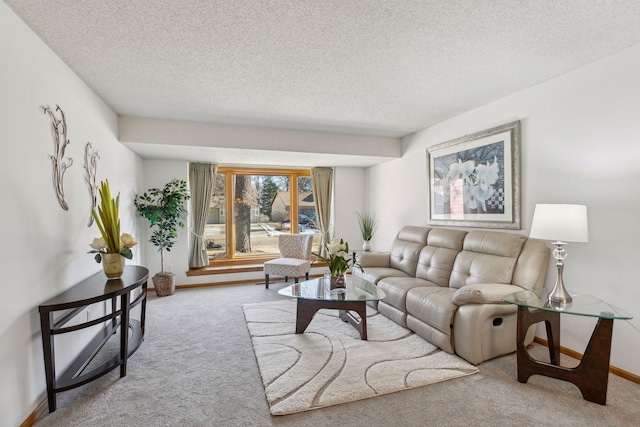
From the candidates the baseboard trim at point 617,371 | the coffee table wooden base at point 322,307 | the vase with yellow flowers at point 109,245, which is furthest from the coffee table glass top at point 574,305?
the vase with yellow flowers at point 109,245

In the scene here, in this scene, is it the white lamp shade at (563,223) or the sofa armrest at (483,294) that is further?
the sofa armrest at (483,294)

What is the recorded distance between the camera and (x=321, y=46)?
228cm

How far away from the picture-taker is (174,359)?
2.68 metres

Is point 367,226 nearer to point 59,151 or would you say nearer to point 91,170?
point 91,170

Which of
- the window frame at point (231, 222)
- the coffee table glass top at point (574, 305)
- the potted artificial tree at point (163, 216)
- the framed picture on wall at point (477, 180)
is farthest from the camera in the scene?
the window frame at point (231, 222)

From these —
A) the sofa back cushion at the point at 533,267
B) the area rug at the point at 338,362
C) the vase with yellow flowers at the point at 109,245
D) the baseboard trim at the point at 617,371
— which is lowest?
the baseboard trim at the point at 617,371

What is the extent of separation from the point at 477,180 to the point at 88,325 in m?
3.95

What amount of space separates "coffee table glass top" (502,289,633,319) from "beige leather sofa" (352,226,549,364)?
0.15m

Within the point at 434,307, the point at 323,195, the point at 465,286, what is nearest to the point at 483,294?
the point at 465,286

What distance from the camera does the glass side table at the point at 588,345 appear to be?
203cm

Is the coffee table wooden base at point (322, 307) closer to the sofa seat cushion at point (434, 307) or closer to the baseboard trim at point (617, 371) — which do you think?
the sofa seat cushion at point (434, 307)

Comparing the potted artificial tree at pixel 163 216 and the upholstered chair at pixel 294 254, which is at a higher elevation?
the potted artificial tree at pixel 163 216

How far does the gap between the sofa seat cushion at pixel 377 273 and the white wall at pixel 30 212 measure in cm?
303

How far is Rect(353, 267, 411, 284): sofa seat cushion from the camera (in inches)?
152
